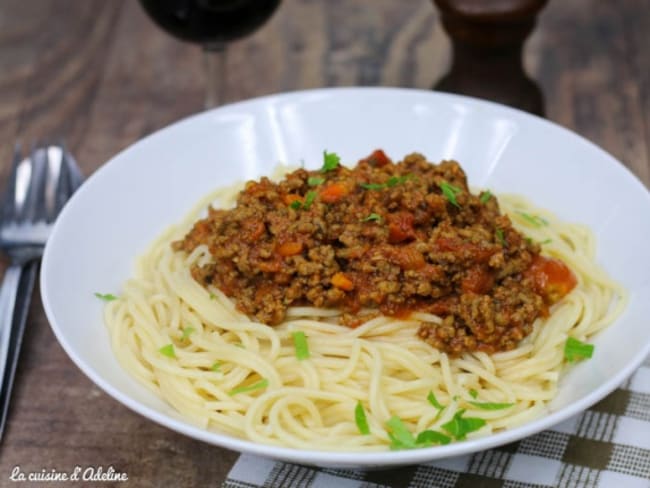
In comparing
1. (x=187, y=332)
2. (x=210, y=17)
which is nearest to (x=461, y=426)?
(x=187, y=332)

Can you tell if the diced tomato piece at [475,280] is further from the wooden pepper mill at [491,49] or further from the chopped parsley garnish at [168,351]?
the wooden pepper mill at [491,49]

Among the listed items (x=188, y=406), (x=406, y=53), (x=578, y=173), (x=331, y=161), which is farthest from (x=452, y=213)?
(x=406, y=53)

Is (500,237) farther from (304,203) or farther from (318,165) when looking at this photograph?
(318,165)

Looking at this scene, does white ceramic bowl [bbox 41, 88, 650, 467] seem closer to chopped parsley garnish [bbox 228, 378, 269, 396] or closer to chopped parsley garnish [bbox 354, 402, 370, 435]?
chopped parsley garnish [bbox 228, 378, 269, 396]

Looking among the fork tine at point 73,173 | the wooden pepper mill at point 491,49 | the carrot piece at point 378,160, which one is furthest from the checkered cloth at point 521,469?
the wooden pepper mill at point 491,49

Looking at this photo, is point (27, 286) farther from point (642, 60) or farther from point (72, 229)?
point (642, 60)

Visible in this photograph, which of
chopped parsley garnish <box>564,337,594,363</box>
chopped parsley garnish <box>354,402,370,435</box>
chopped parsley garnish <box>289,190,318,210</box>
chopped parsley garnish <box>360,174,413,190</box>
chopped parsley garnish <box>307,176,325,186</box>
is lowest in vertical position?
chopped parsley garnish <box>354,402,370,435</box>

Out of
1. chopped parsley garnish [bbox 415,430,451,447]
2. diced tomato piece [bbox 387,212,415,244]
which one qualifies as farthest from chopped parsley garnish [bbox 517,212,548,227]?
chopped parsley garnish [bbox 415,430,451,447]
